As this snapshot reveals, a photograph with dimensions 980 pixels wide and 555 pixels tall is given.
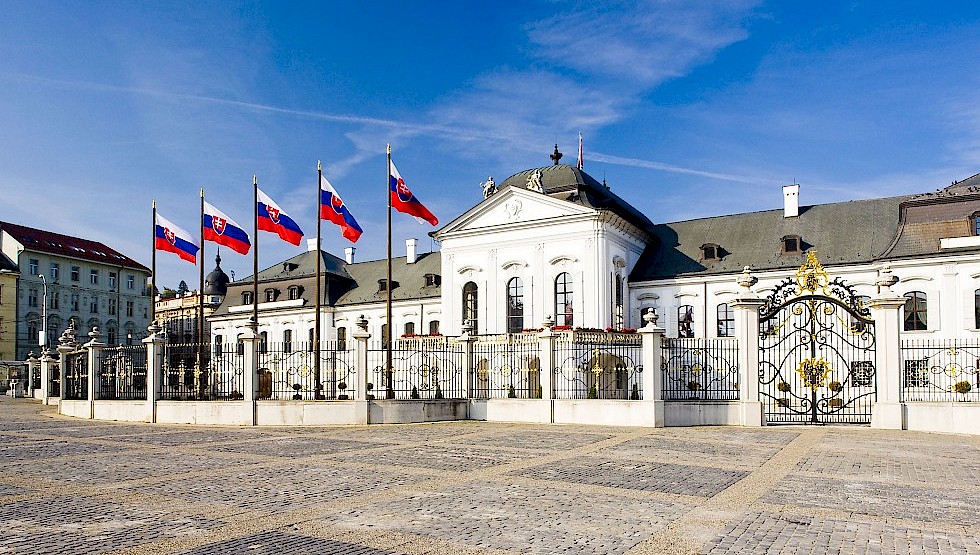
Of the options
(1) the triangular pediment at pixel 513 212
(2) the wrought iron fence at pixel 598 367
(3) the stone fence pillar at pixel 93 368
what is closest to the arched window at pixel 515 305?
(1) the triangular pediment at pixel 513 212

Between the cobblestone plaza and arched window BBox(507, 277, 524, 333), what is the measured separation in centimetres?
2756

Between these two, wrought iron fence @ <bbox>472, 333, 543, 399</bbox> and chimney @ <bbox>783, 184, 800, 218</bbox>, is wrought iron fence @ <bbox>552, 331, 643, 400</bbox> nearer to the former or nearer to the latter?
wrought iron fence @ <bbox>472, 333, 543, 399</bbox>

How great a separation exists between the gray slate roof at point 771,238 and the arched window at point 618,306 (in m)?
1.35

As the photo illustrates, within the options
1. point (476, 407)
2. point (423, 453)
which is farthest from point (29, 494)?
point (476, 407)

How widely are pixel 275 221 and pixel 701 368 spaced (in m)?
15.5

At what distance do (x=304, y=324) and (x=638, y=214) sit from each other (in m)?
24.6

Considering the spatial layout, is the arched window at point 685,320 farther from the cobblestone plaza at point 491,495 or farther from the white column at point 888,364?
the cobblestone plaza at point 491,495

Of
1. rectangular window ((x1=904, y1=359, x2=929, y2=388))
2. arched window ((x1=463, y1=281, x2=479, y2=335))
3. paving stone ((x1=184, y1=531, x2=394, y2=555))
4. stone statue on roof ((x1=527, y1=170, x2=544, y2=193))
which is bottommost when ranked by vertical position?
paving stone ((x1=184, y1=531, x2=394, y2=555))

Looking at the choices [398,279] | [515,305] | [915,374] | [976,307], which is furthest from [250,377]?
[398,279]

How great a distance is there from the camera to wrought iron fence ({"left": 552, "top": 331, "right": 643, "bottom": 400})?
20.7m

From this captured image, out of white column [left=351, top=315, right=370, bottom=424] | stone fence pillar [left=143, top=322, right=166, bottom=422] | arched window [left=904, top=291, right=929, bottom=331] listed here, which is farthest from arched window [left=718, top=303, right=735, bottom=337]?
stone fence pillar [left=143, top=322, right=166, bottom=422]

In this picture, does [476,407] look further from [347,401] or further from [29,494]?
[29,494]

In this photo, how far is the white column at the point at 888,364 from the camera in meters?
17.9

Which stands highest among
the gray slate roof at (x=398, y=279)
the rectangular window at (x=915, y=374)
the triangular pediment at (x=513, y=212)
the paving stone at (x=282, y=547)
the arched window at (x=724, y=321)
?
the triangular pediment at (x=513, y=212)
